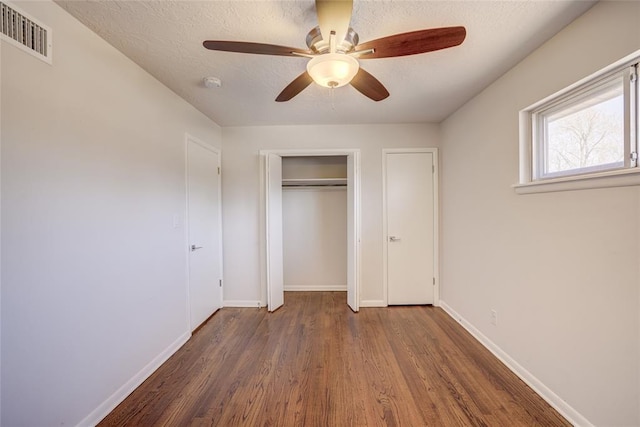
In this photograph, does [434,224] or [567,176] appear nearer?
[567,176]

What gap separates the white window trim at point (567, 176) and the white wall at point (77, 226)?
9.40ft

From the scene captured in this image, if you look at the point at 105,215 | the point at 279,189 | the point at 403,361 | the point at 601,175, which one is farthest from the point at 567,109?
the point at 105,215

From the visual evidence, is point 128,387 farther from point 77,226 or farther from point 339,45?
point 339,45

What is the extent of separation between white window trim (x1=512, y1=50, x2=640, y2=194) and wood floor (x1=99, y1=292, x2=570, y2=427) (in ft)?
4.67

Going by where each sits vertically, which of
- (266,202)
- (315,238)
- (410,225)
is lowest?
(315,238)

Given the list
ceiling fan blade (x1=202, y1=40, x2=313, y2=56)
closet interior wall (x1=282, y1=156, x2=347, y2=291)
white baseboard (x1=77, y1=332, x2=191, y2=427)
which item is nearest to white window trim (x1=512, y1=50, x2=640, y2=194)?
ceiling fan blade (x1=202, y1=40, x2=313, y2=56)

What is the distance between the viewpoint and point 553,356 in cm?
164

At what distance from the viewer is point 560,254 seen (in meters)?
1.59

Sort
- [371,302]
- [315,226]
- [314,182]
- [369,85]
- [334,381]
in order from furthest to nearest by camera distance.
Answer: [315,226] → [314,182] → [371,302] → [334,381] → [369,85]

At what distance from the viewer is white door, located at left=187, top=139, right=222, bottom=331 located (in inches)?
104

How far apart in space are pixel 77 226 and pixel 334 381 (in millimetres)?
1973

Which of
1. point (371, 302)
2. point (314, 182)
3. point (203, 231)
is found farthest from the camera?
point (314, 182)

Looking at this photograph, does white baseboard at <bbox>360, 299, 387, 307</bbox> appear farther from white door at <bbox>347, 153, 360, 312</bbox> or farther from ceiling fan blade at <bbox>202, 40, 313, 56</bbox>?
ceiling fan blade at <bbox>202, 40, 313, 56</bbox>

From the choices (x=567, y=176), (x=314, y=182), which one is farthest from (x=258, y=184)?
(x=567, y=176)
